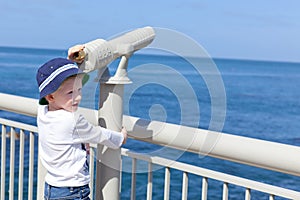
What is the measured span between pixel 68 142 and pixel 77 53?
0.33 meters

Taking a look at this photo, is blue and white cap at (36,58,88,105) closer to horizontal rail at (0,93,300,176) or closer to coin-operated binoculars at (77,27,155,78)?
coin-operated binoculars at (77,27,155,78)

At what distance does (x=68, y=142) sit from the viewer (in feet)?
7.28

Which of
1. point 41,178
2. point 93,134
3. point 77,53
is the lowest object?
point 41,178

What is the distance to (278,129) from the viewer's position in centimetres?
3309

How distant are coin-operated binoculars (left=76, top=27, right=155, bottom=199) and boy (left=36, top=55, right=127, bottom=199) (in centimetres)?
7

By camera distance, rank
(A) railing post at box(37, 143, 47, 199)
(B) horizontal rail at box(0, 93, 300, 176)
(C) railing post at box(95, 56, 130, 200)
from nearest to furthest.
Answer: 1. (B) horizontal rail at box(0, 93, 300, 176)
2. (C) railing post at box(95, 56, 130, 200)
3. (A) railing post at box(37, 143, 47, 199)

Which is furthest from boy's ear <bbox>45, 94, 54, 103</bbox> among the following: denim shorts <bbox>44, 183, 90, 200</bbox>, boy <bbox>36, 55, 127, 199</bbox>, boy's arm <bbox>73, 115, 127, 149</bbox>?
denim shorts <bbox>44, 183, 90, 200</bbox>

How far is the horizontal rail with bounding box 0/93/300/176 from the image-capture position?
1.85 meters

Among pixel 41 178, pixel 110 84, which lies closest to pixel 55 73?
pixel 110 84

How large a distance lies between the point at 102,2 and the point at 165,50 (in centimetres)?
4767

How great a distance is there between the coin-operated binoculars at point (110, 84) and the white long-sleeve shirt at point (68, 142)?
0.38ft

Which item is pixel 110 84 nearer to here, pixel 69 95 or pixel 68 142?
pixel 69 95

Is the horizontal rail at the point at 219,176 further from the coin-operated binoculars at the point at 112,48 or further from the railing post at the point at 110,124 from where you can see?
the coin-operated binoculars at the point at 112,48

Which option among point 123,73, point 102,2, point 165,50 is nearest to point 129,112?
point 123,73
